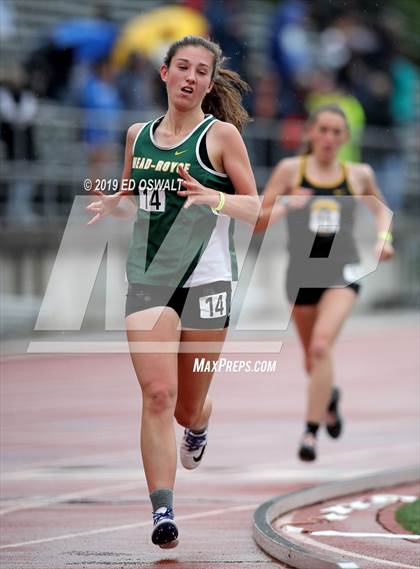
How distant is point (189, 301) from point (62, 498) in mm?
2626

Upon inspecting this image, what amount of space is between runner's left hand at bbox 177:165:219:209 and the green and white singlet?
0.17 m

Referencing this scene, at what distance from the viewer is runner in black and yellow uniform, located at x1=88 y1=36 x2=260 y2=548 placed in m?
Answer: 6.81

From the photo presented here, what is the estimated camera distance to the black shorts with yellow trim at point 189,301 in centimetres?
692

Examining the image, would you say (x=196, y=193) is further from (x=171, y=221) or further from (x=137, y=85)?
(x=137, y=85)

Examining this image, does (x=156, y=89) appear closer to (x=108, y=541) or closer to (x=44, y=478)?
(x=44, y=478)

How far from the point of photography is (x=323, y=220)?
10.8 meters

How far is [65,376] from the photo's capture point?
648 inches

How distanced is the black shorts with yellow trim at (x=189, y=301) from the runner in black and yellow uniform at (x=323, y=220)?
356 centimetres

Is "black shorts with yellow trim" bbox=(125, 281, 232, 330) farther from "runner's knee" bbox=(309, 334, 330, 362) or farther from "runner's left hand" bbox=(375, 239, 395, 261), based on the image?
"runner's knee" bbox=(309, 334, 330, 362)

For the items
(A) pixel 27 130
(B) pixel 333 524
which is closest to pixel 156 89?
(A) pixel 27 130

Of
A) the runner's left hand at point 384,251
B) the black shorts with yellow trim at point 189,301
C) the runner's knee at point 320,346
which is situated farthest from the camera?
the runner's knee at point 320,346

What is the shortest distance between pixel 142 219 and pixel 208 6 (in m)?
14.2

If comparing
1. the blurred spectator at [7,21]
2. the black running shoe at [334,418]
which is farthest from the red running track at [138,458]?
the blurred spectator at [7,21]

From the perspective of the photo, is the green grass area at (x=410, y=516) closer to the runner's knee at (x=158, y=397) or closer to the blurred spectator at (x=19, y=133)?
the runner's knee at (x=158, y=397)
